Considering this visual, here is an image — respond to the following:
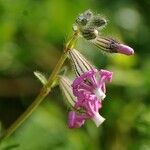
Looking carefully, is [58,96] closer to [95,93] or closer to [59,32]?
[59,32]

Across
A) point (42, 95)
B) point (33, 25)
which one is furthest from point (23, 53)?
point (42, 95)

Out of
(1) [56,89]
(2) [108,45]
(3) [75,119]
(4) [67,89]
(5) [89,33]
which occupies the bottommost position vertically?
(1) [56,89]

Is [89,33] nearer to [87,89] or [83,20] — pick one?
[83,20]

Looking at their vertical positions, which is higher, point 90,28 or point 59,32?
point 90,28

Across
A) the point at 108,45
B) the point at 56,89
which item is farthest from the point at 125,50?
the point at 56,89

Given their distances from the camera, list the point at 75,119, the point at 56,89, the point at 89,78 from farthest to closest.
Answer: the point at 56,89, the point at 75,119, the point at 89,78

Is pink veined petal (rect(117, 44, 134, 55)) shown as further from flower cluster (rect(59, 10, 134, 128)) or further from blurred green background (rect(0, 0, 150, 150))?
blurred green background (rect(0, 0, 150, 150))

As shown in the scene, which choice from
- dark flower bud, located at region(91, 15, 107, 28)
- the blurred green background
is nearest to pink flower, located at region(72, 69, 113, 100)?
dark flower bud, located at region(91, 15, 107, 28)
